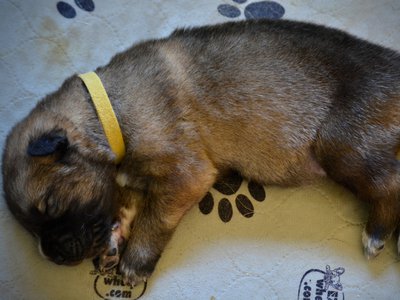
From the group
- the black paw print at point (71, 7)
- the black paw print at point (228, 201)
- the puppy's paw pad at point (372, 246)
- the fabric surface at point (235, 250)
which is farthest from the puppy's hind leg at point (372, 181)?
the black paw print at point (71, 7)

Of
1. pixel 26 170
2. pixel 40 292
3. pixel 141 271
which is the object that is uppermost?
pixel 26 170

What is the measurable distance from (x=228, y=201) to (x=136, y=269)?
0.55m

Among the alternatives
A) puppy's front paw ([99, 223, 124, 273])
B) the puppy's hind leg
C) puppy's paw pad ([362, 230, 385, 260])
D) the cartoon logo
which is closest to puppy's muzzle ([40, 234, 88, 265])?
puppy's front paw ([99, 223, 124, 273])

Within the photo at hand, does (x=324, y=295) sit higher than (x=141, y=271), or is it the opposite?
(x=324, y=295)

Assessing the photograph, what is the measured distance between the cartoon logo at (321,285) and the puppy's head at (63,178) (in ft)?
3.10

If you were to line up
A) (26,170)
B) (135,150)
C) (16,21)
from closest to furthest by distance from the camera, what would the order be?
(26,170)
(135,150)
(16,21)

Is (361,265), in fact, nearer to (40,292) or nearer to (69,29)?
(40,292)

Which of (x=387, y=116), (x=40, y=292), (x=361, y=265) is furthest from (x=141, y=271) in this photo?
(x=387, y=116)

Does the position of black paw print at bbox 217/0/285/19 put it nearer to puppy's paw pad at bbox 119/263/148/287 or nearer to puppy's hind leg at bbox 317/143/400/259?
puppy's hind leg at bbox 317/143/400/259

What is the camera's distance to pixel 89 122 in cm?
212

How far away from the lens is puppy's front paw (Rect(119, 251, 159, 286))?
2215 mm

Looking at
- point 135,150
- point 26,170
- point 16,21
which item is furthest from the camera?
point 16,21

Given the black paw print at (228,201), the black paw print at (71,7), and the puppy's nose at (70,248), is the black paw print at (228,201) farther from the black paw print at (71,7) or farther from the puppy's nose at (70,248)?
the black paw print at (71,7)

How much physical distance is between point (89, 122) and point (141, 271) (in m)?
0.72
